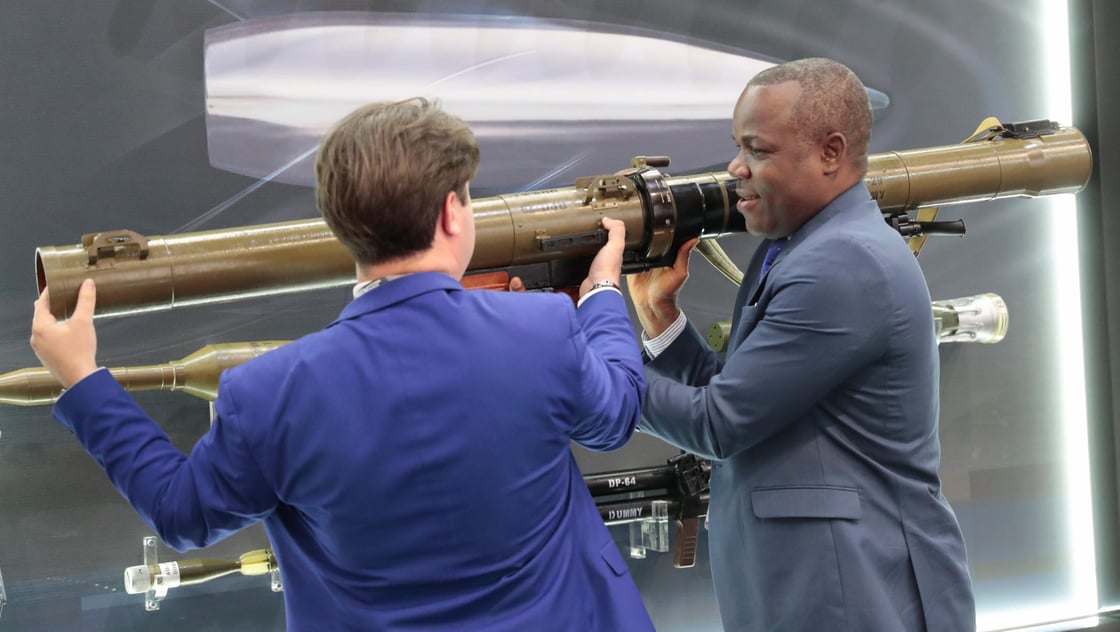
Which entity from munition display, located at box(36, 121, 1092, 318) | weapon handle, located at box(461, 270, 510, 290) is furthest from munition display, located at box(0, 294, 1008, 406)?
weapon handle, located at box(461, 270, 510, 290)

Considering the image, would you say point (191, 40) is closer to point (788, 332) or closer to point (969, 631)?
point (788, 332)

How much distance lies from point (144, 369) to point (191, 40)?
774 millimetres

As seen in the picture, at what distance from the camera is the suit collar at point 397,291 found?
1.18 meters

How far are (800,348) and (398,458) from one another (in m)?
0.69

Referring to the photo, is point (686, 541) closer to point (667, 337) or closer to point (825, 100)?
point (667, 337)

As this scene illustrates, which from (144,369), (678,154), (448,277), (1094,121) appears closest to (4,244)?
(144,369)

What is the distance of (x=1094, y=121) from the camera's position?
9.90 ft

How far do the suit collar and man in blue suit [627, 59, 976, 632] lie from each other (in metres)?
0.59

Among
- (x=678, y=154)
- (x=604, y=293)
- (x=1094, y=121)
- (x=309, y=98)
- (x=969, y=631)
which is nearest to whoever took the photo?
(x=604, y=293)

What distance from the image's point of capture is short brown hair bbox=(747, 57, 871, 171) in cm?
163

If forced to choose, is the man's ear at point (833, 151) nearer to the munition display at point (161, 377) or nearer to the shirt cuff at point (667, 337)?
the shirt cuff at point (667, 337)

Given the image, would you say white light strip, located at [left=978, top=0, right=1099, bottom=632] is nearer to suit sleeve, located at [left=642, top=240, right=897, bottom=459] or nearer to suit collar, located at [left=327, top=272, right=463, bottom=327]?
suit sleeve, located at [left=642, top=240, right=897, bottom=459]

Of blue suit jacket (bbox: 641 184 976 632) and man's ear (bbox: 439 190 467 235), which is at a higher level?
man's ear (bbox: 439 190 467 235)

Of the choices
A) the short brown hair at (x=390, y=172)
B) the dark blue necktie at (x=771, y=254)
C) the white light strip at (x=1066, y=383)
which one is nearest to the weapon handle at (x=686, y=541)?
the dark blue necktie at (x=771, y=254)
